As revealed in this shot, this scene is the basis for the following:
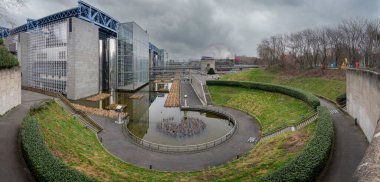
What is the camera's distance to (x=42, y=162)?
36.9ft

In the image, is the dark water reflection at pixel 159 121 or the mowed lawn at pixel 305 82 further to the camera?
the mowed lawn at pixel 305 82

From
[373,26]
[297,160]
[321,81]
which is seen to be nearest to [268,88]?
[321,81]

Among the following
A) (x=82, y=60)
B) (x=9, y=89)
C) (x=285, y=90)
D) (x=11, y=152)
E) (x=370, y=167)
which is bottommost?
(x=11, y=152)

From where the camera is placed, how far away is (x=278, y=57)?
63.0 meters

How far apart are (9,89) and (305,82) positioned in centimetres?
4547

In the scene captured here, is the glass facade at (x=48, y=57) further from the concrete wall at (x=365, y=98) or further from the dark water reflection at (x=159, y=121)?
the concrete wall at (x=365, y=98)

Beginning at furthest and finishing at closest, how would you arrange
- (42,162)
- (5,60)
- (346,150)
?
(5,60)
(346,150)
(42,162)

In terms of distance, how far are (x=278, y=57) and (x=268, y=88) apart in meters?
25.8

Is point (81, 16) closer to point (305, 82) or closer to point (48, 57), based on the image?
point (48, 57)

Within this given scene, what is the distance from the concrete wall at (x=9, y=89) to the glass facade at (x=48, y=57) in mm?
22519

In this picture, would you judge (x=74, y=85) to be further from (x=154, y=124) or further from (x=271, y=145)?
(x=271, y=145)

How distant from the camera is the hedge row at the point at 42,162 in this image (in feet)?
32.8

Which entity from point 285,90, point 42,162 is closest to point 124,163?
point 42,162

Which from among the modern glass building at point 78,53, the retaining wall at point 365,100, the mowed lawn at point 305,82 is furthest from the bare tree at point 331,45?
the modern glass building at point 78,53
